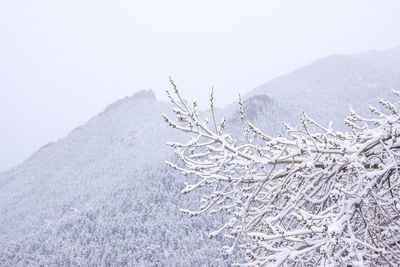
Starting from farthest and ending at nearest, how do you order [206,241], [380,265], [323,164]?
[206,241] → [380,265] → [323,164]

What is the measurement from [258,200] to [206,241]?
28.2 meters

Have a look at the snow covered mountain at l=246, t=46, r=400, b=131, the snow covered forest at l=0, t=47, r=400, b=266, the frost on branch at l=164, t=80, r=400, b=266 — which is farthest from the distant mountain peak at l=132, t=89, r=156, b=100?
the frost on branch at l=164, t=80, r=400, b=266

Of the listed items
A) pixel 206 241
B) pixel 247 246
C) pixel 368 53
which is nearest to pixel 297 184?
pixel 247 246

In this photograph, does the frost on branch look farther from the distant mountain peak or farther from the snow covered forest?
the distant mountain peak

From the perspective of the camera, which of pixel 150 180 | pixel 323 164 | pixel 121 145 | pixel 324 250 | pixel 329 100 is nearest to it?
pixel 324 250

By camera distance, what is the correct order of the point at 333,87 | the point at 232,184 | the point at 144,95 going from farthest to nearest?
the point at 144,95
the point at 333,87
the point at 232,184

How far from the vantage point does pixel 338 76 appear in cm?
7669

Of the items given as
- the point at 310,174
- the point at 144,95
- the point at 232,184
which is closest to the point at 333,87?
the point at 144,95

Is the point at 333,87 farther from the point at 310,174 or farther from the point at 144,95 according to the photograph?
the point at 310,174

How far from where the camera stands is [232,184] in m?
2.36

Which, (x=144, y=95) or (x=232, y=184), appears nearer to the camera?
(x=232, y=184)

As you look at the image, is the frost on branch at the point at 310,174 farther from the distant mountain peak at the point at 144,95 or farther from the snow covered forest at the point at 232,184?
the distant mountain peak at the point at 144,95

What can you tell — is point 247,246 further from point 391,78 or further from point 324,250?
point 391,78

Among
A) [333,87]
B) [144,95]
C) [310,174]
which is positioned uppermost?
[144,95]
